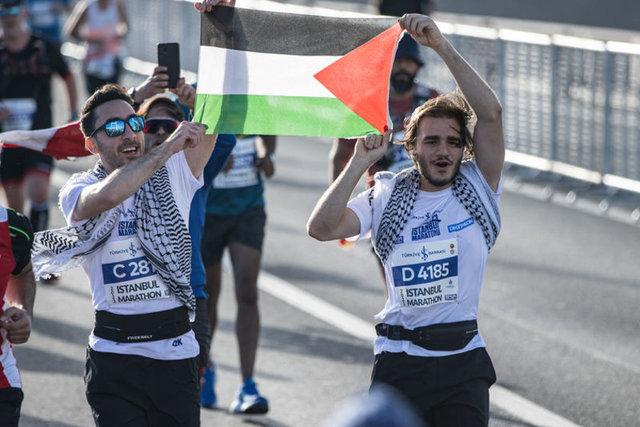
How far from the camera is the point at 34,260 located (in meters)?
5.05

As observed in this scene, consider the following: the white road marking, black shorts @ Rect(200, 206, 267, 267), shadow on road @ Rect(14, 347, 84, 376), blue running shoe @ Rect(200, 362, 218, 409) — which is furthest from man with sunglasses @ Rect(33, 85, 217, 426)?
shadow on road @ Rect(14, 347, 84, 376)

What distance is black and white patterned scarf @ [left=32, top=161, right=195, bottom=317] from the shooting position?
480 cm

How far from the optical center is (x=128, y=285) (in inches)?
189

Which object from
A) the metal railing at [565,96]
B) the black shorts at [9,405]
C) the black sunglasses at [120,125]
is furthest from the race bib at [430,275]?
the metal railing at [565,96]

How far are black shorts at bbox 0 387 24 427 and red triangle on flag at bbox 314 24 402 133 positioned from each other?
2.00m

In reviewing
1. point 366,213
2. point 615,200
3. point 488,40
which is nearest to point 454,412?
point 366,213

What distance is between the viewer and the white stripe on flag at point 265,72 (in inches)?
212

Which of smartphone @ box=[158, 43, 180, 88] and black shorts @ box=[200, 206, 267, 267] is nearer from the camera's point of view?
smartphone @ box=[158, 43, 180, 88]

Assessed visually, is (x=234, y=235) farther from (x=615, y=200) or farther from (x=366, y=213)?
(x=615, y=200)

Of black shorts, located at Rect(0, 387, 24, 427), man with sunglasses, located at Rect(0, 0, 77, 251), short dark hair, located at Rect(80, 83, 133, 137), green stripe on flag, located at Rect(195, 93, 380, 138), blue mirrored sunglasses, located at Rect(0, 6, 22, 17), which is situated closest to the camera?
black shorts, located at Rect(0, 387, 24, 427)

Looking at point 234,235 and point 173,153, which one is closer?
point 173,153

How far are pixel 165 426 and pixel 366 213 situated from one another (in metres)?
1.28

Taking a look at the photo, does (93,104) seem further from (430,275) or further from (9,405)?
(430,275)

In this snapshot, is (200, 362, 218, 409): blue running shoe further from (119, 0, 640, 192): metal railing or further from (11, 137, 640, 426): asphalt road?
(119, 0, 640, 192): metal railing
